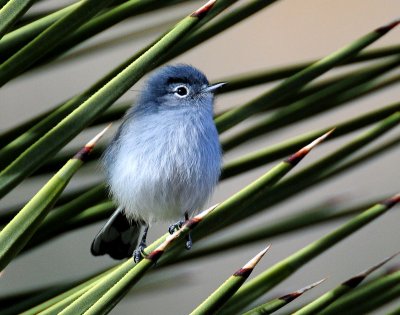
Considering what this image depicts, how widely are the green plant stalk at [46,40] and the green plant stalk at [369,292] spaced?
454 mm

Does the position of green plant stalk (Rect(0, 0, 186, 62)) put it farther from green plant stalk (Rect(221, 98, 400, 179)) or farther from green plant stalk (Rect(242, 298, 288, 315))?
green plant stalk (Rect(242, 298, 288, 315))

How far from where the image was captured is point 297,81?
1.24 metres

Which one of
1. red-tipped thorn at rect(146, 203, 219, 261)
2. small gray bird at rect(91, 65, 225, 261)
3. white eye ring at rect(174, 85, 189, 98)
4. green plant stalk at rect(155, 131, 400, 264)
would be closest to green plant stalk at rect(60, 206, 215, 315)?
red-tipped thorn at rect(146, 203, 219, 261)

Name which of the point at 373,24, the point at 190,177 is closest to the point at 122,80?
the point at 190,177

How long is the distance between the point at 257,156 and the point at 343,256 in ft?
5.67

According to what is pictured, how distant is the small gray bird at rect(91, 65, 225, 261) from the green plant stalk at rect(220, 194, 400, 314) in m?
0.62

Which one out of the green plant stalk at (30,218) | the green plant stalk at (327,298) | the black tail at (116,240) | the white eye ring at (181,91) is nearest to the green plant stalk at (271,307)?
the green plant stalk at (327,298)

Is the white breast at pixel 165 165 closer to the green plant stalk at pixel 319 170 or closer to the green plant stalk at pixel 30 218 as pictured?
the green plant stalk at pixel 319 170

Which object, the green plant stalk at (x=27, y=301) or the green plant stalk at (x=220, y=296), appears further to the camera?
the green plant stalk at (x=27, y=301)

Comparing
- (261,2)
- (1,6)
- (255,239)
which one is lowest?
(255,239)

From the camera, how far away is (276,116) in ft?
4.37

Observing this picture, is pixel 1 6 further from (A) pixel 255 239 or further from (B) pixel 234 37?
(B) pixel 234 37

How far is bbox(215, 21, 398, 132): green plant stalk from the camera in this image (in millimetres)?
1204

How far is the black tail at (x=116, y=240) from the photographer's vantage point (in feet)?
5.80
